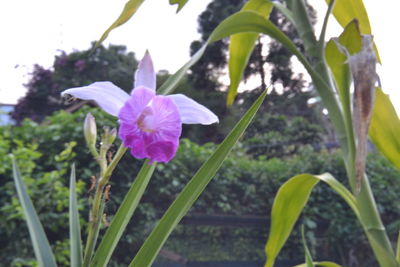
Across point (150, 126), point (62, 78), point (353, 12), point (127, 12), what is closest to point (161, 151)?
point (150, 126)

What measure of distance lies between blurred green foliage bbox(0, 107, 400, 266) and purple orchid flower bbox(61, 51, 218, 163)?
1.17 meters

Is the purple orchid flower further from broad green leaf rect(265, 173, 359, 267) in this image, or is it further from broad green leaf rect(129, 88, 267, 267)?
broad green leaf rect(265, 173, 359, 267)

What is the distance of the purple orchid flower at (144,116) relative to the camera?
0.29 meters

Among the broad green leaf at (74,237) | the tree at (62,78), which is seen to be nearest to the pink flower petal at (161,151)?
the broad green leaf at (74,237)

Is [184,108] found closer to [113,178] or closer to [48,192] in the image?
[48,192]

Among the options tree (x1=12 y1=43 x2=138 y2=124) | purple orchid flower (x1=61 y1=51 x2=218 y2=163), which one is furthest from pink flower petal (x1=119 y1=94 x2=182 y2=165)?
tree (x1=12 y1=43 x2=138 y2=124)

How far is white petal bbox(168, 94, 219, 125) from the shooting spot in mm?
306

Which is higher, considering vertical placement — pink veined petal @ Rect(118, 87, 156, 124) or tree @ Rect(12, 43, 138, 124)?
tree @ Rect(12, 43, 138, 124)

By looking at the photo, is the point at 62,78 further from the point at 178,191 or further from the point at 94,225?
the point at 94,225

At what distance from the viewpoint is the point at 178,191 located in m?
2.06

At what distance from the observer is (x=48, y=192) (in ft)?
4.77

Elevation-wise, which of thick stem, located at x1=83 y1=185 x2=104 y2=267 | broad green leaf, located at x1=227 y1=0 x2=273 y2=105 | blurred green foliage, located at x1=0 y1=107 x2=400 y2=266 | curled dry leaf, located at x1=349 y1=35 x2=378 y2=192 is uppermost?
broad green leaf, located at x1=227 y1=0 x2=273 y2=105

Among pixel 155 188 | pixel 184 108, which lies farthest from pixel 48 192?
pixel 184 108

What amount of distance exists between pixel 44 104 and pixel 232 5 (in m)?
1.91
